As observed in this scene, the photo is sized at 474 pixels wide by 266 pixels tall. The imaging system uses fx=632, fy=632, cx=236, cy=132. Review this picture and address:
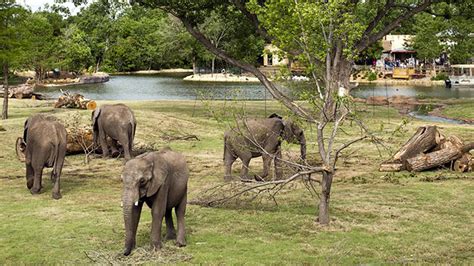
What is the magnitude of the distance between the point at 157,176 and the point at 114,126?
1067 centimetres

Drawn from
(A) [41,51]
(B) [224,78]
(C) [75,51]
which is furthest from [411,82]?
(C) [75,51]

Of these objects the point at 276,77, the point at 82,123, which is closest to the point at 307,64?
the point at 276,77

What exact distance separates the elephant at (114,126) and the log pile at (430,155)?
8031 millimetres

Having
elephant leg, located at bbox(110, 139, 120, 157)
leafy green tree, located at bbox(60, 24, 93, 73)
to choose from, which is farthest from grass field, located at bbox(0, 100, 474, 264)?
leafy green tree, located at bbox(60, 24, 93, 73)

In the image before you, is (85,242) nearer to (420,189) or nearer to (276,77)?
(276,77)

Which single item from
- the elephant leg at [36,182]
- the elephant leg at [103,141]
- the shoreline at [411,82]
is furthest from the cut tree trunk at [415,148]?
the shoreline at [411,82]

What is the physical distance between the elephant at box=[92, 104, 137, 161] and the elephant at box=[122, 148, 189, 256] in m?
9.08

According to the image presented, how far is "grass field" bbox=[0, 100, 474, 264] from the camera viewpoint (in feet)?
35.3

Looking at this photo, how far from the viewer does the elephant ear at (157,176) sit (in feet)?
33.4

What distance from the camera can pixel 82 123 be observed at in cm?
2558

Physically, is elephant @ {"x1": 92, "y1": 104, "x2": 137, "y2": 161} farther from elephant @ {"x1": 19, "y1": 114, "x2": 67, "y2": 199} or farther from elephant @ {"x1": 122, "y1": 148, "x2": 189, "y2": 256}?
elephant @ {"x1": 122, "y1": 148, "x2": 189, "y2": 256}

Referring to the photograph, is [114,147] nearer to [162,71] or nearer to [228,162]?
[228,162]

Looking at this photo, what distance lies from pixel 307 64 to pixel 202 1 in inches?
652

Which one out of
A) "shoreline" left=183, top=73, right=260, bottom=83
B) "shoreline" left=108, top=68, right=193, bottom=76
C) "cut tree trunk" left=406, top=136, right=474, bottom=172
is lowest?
"cut tree trunk" left=406, top=136, right=474, bottom=172
